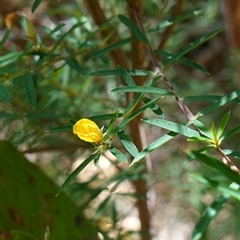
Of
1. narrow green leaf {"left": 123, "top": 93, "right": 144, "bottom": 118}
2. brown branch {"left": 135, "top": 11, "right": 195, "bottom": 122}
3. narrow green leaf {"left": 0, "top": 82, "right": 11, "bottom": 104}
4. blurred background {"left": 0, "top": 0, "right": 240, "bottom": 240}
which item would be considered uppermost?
narrow green leaf {"left": 0, "top": 82, "right": 11, "bottom": 104}

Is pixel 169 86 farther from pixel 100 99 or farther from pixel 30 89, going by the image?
pixel 100 99

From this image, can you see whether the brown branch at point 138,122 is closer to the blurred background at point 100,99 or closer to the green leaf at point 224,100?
the blurred background at point 100,99

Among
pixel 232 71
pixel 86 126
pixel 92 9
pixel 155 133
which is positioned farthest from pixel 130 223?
pixel 86 126

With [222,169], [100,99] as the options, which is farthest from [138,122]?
[222,169]

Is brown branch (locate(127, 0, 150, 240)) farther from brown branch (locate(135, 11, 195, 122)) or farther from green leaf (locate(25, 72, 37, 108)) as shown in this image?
green leaf (locate(25, 72, 37, 108))

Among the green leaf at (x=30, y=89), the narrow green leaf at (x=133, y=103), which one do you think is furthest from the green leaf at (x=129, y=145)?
the green leaf at (x=30, y=89)

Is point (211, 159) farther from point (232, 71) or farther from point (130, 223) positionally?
point (130, 223)

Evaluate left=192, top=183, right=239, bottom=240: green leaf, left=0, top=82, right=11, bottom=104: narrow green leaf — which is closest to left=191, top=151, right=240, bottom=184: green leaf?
left=192, top=183, right=239, bottom=240: green leaf
